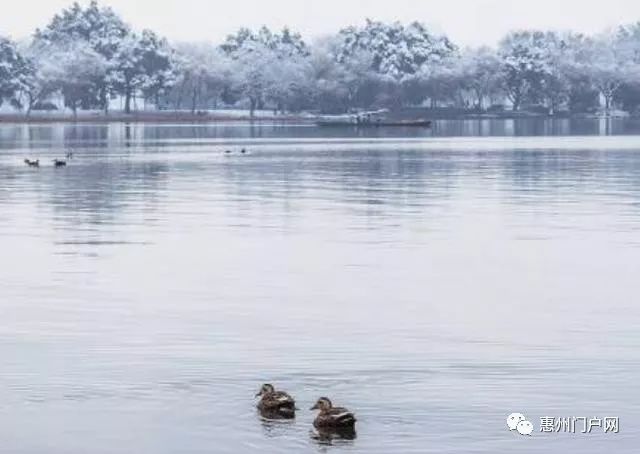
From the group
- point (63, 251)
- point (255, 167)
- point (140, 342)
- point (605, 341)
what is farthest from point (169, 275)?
point (255, 167)

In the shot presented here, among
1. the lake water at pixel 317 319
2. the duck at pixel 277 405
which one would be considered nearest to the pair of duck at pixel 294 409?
the duck at pixel 277 405

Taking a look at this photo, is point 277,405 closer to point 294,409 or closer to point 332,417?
point 294,409

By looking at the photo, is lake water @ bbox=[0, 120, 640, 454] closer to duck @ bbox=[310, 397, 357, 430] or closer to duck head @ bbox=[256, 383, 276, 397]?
duck @ bbox=[310, 397, 357, 430]

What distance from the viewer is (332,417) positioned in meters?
22.4

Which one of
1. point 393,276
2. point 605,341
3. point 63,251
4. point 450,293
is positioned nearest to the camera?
point 605,341

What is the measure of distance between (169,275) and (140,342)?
1040cm

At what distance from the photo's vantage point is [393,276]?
40031mm

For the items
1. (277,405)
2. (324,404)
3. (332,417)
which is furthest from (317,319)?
(332,417)

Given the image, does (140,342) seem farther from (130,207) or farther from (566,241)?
(130,207)

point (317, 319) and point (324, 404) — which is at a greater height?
point (324, 404)

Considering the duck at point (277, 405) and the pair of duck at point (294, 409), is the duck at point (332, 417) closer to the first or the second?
the pair of duck at point (294, 409)

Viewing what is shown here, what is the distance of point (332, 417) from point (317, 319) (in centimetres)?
1072

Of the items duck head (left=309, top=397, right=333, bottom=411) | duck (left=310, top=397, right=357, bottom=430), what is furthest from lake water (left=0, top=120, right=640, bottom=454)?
duck head (left=309, top=397, right=333, bottom=411)

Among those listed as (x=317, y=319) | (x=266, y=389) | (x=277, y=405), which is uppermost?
(x=266, y=389)
